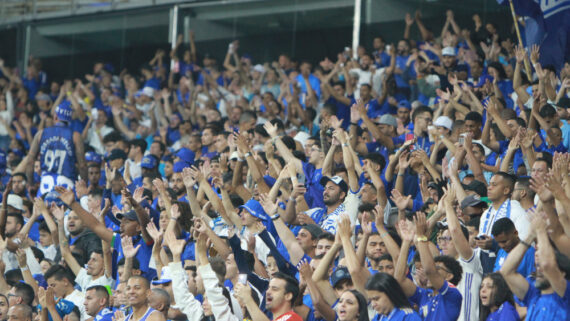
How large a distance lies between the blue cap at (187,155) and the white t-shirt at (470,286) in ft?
19.9

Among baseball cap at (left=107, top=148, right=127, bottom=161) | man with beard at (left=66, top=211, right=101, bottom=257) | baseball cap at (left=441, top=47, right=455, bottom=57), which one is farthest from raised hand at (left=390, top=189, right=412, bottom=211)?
baseball cap at (left=441, top=47, right=455, bottom=57)

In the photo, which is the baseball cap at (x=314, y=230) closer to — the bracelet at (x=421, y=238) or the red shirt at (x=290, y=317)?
the bracelet at (x=421, y=238)

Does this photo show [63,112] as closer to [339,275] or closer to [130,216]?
[130,216]

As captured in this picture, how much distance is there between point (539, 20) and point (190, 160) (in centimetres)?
476

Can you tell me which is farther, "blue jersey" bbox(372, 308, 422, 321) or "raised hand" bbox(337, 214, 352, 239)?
"raised hand" bbox(337, 214, 352, 239)

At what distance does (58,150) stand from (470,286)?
8.06 meters

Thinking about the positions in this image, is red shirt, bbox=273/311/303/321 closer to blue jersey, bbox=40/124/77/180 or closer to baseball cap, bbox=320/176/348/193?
baseball cap, bbox=320/176/348/193

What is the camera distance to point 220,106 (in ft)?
57.5

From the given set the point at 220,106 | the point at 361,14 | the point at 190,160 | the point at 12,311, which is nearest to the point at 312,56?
the point at 361,14

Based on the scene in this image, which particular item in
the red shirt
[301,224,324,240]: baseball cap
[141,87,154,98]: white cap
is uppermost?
[141,87,154,98]: white cap

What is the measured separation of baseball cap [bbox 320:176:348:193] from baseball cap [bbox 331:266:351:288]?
87.9 inches

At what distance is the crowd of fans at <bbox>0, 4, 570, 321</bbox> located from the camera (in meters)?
7.32

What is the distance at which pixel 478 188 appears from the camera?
30.1 feet

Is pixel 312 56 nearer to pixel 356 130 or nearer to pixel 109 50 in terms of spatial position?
pixel 109 50
